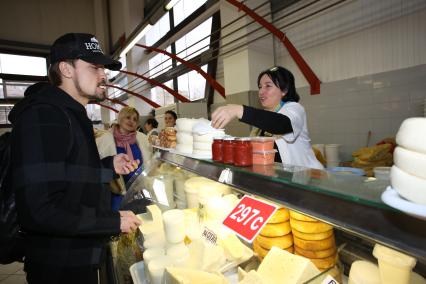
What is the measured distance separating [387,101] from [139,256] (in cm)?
338

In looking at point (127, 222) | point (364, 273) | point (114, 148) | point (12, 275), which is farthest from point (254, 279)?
point (12, 275)

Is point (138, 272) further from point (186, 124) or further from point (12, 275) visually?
point (12, 275)

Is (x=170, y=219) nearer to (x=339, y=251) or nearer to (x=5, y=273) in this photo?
(x=339, y=251)

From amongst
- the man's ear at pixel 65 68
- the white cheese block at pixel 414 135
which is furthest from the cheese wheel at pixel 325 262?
the man's ear at pixel 65 68

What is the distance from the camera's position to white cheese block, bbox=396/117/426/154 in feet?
1.56

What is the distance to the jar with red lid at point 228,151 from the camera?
1.21m

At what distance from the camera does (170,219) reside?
56.3 inches

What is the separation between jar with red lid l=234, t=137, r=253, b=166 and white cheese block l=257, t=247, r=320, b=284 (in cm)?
38

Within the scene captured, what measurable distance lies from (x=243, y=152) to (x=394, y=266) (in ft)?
2.08

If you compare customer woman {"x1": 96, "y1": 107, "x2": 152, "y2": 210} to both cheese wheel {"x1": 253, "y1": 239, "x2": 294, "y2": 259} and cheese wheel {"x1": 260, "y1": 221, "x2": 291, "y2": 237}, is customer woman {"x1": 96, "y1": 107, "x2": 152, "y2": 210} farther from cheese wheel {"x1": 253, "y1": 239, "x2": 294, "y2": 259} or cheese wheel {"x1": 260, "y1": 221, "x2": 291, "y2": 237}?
cheese wheel {"x1": 260, "y1": 221, "x2": 291, "y2": 237}

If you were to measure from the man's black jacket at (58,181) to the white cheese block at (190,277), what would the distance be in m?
0.33

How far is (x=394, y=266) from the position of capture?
0.74m

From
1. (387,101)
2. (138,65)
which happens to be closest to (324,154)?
(387,101)

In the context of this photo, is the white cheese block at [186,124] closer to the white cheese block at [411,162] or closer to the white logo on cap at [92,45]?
the white logo on cap at [92,45]
